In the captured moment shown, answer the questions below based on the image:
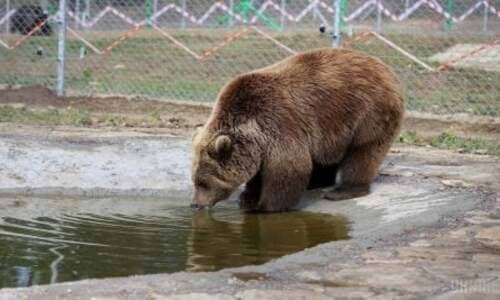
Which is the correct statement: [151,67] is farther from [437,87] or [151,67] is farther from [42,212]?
[42,212]

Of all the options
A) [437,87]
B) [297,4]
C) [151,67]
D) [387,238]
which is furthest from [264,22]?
[387,238]

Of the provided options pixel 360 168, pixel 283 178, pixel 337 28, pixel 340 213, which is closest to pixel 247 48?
pixel 337 28

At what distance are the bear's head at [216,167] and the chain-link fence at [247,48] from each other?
207 inches

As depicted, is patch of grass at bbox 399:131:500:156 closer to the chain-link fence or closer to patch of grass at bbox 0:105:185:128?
the chain-link fence

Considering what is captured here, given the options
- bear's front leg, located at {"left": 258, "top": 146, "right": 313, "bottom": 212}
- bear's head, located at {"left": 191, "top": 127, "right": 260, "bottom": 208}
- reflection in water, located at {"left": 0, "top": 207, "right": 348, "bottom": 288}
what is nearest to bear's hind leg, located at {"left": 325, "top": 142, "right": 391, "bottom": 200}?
bear's front leg, located at {"left": 258, "top": 146, "right": 313, "bottom": 212}

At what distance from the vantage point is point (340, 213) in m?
A: 8.80

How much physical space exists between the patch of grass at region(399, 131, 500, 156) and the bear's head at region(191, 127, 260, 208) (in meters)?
3.28

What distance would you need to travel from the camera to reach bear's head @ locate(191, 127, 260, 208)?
29.6 ft

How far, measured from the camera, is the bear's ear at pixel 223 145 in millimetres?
8844

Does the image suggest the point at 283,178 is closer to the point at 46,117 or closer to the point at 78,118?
the point at 78,118

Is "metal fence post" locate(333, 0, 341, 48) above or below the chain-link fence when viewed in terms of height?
above

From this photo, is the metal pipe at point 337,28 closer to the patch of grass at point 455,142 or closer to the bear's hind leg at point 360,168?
the patch of grass at point 455,142

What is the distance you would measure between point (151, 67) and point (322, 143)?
1224 cm

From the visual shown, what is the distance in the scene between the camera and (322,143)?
30.3ft
